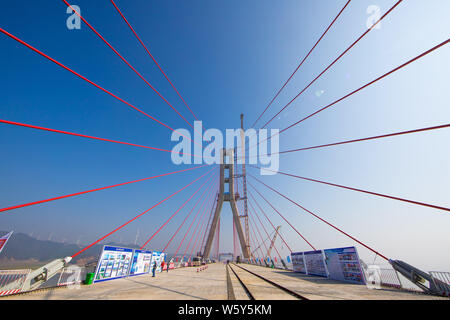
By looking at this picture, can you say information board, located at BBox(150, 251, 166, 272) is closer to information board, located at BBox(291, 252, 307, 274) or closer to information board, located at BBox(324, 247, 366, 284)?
information board, located at BBox(291, 252, 307, 274)

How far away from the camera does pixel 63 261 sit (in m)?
10.5

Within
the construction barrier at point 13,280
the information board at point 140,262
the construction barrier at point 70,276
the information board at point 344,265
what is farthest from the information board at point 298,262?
the construction barrier at point 13,280

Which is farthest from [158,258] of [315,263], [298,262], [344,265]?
[344,265]

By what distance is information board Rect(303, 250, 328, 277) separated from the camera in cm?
1453

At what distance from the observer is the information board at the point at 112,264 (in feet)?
37.6

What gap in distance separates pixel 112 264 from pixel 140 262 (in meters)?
3.79

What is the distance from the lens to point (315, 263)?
15.5m

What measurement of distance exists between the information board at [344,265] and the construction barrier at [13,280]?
17893mm

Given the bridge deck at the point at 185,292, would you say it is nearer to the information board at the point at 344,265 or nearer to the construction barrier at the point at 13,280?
the construction barrier at the point at 13,280

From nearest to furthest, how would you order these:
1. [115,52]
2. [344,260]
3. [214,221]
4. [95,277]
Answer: [115,52], [95,277], [344,260], [214,221]
